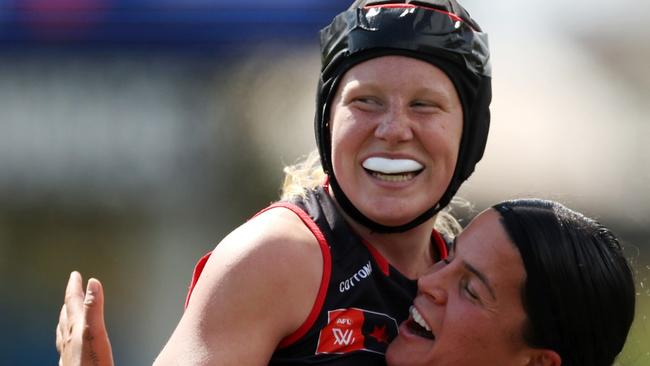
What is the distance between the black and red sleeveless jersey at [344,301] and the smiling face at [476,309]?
0.43 ft

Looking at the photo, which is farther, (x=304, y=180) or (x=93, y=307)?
(x=304, y=180)

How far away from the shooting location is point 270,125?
655 cm

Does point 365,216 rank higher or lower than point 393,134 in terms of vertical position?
lower

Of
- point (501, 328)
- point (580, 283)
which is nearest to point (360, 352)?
point (501, 328)

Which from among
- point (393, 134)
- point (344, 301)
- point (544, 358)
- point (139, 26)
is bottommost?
point (544, 358)

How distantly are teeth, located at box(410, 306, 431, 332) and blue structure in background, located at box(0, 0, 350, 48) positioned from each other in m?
3.84

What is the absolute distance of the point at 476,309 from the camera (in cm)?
233

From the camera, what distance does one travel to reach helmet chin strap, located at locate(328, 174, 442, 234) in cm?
267

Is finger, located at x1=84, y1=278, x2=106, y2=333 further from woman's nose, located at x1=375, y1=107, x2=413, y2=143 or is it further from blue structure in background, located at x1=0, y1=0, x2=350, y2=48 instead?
blue structure in background, located at x1=0, y1=0, x2=350, y2=48

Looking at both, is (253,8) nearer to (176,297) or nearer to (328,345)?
(176,297)

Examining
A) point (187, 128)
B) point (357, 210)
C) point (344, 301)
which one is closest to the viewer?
point (344, 301)

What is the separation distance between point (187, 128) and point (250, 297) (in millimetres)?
4150

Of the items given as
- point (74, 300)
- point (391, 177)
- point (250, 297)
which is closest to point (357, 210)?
point (391, 177)

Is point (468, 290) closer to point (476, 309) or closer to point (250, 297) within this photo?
point (476, 309)
